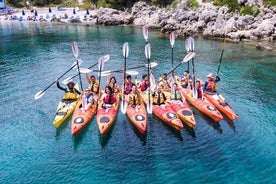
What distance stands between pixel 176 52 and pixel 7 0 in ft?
234

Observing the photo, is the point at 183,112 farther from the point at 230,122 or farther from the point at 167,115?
the point at 230,122

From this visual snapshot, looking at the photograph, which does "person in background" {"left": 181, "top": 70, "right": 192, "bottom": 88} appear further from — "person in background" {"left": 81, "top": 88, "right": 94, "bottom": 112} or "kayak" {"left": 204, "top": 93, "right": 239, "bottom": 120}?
"person in background" {"left": 81, "top": 88, "right": 94, "bottom": 112}

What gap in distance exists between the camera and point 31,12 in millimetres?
77500

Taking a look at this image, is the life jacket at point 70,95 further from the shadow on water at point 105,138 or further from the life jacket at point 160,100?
the life jacket at point 160,100

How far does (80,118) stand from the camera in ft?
52.1

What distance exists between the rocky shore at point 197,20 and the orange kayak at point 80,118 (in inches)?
872

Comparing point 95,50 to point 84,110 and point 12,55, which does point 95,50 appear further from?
point 84,110

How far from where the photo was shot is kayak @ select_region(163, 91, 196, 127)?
15727 millimetres

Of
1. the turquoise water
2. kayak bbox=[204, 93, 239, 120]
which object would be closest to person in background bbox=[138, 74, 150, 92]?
the turquoise water

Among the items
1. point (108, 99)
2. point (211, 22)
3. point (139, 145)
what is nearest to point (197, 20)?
point (211, 22)

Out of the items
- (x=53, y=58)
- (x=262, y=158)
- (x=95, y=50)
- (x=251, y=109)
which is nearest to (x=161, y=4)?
(x=95, y=50)

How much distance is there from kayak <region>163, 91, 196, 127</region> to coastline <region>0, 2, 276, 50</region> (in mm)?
18986

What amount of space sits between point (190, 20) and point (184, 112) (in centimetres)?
3440

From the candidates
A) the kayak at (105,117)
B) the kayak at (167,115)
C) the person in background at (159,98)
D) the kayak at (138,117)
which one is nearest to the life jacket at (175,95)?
the person in background at (159,98)
